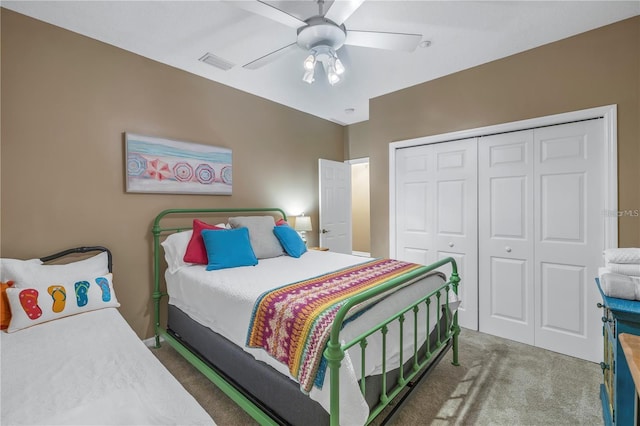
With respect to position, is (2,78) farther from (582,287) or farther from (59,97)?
(582,287)

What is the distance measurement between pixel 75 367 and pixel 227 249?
130 centimetres

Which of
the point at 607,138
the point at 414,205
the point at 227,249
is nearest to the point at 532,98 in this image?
the point at 607,138

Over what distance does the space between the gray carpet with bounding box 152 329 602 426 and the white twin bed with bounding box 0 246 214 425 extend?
76cm

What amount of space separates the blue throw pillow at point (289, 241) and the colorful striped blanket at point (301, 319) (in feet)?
3.39

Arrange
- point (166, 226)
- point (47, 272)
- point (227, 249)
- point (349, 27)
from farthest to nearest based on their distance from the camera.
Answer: point (166, 226) < point (227, 249) < point (349, 27) < point (47, 272)

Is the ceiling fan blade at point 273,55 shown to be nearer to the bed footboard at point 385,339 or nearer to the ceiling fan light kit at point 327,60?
the ceiling fan light kit at point 327,60

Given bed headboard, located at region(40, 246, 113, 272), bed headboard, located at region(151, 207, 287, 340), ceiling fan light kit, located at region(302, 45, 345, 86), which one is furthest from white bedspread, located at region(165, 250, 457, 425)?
ceiling fan light kit, located at region(302, 45, 345, 86)

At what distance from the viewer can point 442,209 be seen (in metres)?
3.32

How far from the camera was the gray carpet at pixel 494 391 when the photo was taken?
1.81m

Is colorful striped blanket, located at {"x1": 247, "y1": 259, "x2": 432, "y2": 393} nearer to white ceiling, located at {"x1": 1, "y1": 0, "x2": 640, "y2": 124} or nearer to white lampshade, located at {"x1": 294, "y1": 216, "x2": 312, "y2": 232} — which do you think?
white ceiling, located at {"x1": 1, "y1": 0, "x2": 640, "y2": 124}

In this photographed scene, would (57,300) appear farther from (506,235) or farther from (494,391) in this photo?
(506,235)

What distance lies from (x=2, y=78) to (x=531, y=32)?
4013mm

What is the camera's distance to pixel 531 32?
8.00 feet

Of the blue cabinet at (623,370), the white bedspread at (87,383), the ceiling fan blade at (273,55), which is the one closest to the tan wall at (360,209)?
the ceiling fan blade at (273,55)
